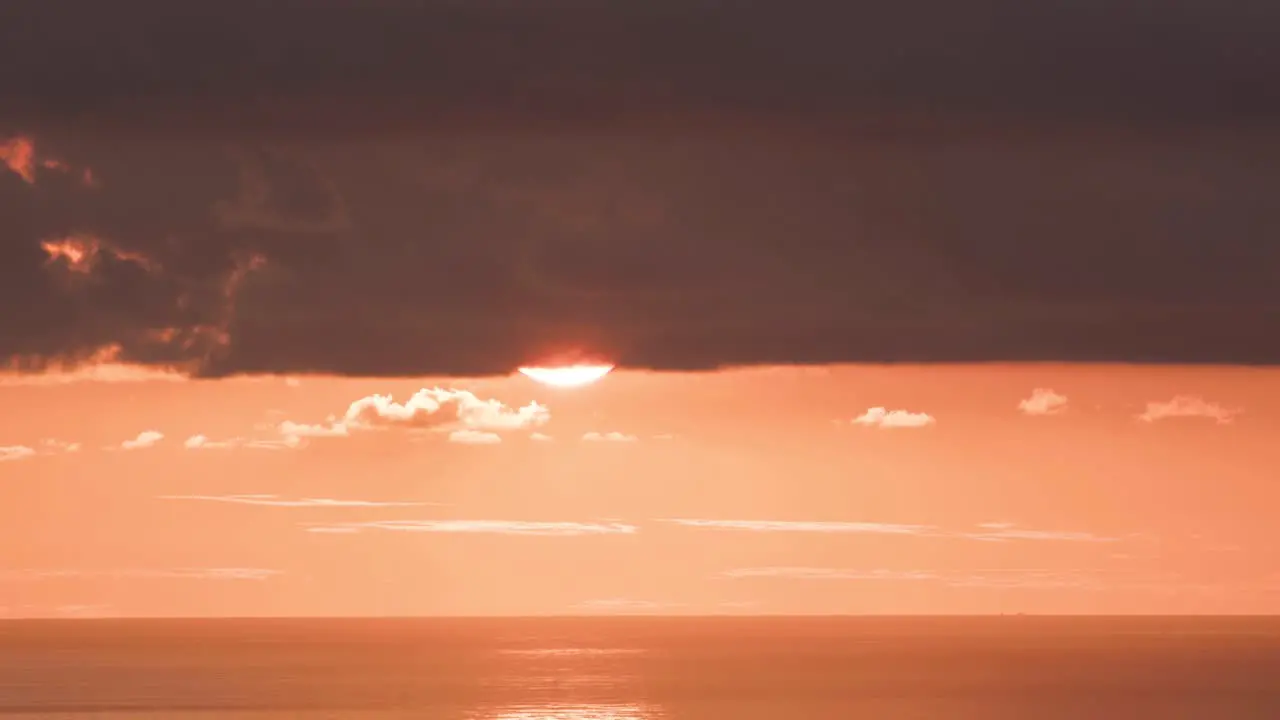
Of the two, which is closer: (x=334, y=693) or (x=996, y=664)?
(x=334, y=693)

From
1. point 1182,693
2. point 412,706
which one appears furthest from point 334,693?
point 1182,693

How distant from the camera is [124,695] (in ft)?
412

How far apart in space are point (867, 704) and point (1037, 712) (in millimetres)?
12936

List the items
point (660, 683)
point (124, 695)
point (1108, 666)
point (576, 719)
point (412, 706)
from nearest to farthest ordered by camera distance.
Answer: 1. point (576, 719)
2. point (412, 706)
3. point (124, 695)
4. point (660, 683)
5. point (1108, 666)

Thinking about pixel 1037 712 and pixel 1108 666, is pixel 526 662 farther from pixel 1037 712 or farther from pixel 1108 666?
pixel 1037 712

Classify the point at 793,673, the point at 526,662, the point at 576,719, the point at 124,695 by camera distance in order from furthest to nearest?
the point at 526,662
the point at 793,673
the point at 124,695
the point at 576,719

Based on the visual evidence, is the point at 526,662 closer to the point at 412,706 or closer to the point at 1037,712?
the point at 412,706

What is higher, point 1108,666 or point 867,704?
point 1108,666

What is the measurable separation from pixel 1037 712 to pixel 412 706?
43.8 m

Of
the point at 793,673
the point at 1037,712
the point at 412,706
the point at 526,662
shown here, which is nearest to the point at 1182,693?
the point at 1037,712

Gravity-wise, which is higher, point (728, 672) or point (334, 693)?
point (728, 672)

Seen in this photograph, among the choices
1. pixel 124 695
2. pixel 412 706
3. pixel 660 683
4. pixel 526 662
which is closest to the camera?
pixel 412 706

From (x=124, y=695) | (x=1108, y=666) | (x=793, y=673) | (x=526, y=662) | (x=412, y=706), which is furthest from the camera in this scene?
(x=526, y=662)

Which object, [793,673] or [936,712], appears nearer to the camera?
[936,712]
